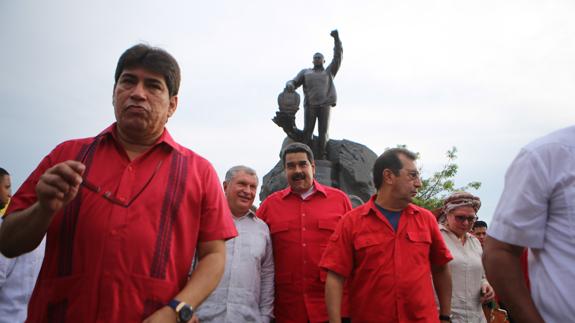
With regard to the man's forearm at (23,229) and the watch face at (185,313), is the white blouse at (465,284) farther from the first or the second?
the man's forearm at (23,229)

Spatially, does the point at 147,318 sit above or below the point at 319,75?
below

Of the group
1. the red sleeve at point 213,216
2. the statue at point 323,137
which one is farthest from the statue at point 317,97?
the red sleeve at point 213,216

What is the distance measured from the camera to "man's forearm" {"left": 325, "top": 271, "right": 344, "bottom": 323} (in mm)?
2951

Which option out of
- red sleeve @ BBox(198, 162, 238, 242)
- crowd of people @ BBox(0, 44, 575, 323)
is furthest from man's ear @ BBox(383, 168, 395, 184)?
red sleeve @ BBox(198, 162, 238, 242)

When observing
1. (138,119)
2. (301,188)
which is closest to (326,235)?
(301,188)

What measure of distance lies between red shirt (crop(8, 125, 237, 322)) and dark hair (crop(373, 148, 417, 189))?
6.18ft

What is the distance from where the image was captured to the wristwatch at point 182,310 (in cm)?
151

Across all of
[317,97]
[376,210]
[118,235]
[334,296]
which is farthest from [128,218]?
[317,97]

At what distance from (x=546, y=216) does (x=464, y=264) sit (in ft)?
8.31

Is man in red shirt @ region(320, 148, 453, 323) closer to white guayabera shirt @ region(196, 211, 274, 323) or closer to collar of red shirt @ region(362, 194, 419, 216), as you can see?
collar of red shirt @ region(362, 194, 419, 216)

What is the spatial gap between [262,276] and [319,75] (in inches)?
259

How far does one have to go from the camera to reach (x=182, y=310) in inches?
59.5

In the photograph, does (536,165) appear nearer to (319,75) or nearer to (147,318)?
(147,318)

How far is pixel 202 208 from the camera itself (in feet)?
5.81
